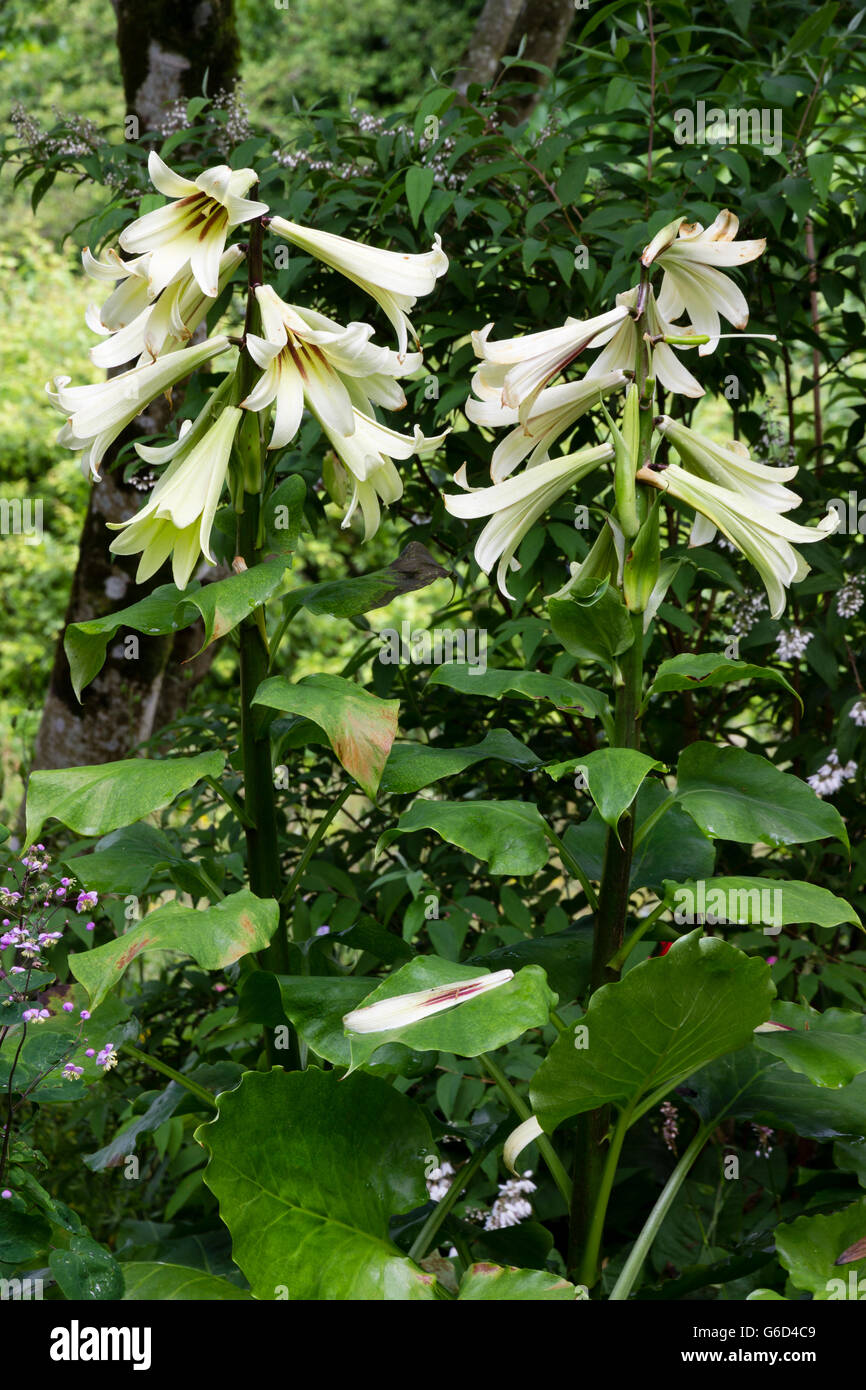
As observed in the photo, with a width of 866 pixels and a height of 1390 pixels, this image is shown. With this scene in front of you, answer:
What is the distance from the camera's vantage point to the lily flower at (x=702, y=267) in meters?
1.15

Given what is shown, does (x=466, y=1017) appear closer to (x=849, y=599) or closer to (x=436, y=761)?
(x=436, y=761)

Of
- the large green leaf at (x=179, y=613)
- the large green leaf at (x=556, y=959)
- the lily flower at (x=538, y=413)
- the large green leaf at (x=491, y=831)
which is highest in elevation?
the lily flower at (x=538, y=413)

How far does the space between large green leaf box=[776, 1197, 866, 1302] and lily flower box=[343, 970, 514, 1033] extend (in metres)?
0.44

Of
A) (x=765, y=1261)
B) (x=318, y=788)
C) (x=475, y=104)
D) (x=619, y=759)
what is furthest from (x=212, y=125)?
(x=765, y=1261)

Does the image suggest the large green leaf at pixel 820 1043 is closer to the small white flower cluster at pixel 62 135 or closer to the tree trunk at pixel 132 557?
the tree trunk at pixel 132 557

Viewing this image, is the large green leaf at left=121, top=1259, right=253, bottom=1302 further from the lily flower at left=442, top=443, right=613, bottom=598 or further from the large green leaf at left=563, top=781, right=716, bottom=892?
the lily flower at left=442, top=443, right=613, bottom=598

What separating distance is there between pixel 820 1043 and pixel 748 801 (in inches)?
9.5

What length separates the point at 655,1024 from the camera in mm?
1060

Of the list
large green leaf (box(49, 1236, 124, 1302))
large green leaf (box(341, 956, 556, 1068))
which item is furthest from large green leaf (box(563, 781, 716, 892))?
large green leaf (box(49, 1236, 124, 1302))

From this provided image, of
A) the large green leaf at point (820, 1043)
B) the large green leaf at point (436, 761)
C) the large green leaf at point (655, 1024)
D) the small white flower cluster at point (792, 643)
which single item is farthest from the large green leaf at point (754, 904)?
the small white flower cluster at point (792, 643)

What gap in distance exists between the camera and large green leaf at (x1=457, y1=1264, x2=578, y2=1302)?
1.07m

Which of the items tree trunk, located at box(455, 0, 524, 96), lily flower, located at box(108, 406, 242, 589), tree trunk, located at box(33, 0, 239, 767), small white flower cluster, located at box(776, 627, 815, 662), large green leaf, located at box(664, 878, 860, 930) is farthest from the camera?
tree trunk, located at box(455, 0, 524, 96)

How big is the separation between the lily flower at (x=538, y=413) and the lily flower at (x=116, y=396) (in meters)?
0.27

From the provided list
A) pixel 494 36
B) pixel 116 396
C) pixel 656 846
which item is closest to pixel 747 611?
pixel 656 846
